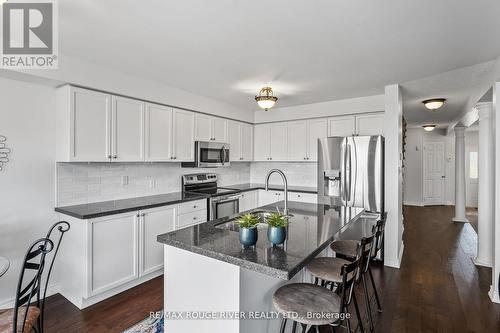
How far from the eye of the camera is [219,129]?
4555 millimetres

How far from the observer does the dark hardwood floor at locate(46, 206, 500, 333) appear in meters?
2.28

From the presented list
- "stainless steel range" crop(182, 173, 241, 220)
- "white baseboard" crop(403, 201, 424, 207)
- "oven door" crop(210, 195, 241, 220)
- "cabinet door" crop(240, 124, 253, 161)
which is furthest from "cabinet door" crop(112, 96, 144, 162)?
"white baseboard" crop(403, 201, 424, 207)

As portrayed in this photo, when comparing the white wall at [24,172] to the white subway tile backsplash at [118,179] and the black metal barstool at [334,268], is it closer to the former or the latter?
the white subway tile backsplash at [118,179]

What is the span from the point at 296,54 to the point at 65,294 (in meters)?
3.45

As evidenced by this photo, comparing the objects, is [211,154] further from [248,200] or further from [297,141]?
[297,141]

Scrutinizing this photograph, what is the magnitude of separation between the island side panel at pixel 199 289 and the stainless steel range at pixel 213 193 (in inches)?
82.0

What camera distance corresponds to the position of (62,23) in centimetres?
200

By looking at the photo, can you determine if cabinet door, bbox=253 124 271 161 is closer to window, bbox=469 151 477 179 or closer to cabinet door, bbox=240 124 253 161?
cabinet door, bbox=240 124 253 161

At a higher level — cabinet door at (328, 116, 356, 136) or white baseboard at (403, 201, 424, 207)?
cabinet door at (328, 116, 356, 136)

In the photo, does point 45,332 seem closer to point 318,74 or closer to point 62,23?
point 62,23

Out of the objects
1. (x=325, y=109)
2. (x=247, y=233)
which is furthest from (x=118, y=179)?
(x=325, y=109)

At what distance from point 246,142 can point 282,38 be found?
3085 millimetres

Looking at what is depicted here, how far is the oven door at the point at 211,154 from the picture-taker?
4.07 metres

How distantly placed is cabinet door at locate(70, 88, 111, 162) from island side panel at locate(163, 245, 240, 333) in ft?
5.56
